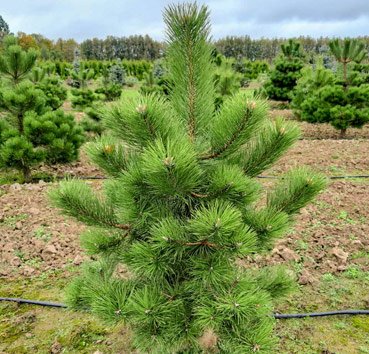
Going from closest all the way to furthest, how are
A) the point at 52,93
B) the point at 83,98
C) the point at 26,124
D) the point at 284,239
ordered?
the point at 284,239, the point at 26,124, the point at 52,93, the point at 83,98

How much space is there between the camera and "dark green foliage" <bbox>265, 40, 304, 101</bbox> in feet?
54.6

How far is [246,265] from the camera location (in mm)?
4129

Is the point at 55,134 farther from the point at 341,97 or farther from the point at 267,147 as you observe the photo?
the point at 341,97

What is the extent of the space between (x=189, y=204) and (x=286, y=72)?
53.4ft

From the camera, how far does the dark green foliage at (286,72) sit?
16.7 m

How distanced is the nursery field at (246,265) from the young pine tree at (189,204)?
949 mm

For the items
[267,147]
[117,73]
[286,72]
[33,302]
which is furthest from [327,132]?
[117,73]

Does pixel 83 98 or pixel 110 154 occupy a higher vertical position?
pixel 110 154

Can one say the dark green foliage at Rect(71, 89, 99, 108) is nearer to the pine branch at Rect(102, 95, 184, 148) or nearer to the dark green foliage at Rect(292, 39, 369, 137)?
the dark green foliage at Rect(292, 39, 369, 137)

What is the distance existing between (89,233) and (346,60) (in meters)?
10.6

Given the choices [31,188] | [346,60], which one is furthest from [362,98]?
[31,188]

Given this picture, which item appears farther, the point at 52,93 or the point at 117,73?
the point at 117,73

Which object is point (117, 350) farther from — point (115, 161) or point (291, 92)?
point (291, 92)

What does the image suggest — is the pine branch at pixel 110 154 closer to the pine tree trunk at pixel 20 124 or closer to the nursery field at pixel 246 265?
the nursery field at pixel 246 265
